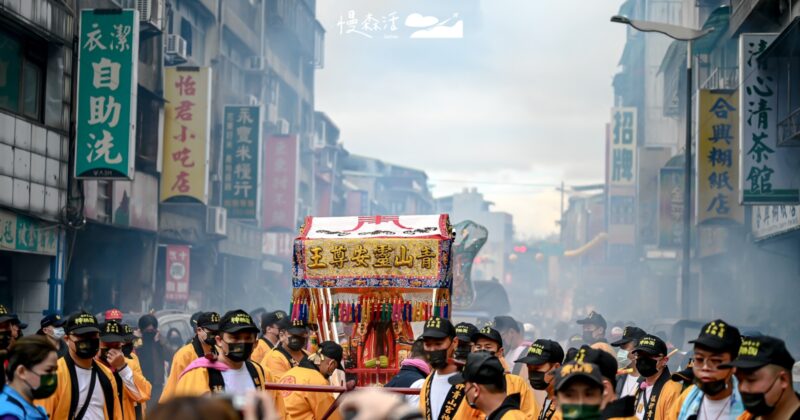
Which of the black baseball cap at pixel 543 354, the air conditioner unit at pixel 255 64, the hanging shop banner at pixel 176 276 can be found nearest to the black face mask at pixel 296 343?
the black baseball cap at pixel 543 354

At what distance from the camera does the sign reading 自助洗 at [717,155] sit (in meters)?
25.6

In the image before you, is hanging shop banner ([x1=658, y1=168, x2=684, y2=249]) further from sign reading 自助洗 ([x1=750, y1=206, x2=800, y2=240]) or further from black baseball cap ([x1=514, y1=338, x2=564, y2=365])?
black baseball cap ([x1=514, y1=338, x2=564, y2=365])

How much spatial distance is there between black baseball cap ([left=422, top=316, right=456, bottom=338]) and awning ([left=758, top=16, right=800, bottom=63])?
38.0ft

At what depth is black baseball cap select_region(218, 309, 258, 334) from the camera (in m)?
7.90

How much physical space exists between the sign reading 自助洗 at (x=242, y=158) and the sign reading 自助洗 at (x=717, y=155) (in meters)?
13.8

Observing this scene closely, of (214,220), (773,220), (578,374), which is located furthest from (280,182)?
(578,374)

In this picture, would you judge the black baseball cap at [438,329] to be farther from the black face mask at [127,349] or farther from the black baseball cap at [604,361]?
the black face mask at [127,349]

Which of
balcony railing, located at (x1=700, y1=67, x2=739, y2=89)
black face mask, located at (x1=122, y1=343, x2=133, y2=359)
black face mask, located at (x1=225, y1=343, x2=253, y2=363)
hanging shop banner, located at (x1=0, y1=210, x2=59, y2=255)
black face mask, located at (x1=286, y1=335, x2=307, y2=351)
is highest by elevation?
balcony railing, located at (x1=700, y1=67, x2=739, y2=89)

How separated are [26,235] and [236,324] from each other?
13.8 meters

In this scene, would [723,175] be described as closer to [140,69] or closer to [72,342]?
[140,69]

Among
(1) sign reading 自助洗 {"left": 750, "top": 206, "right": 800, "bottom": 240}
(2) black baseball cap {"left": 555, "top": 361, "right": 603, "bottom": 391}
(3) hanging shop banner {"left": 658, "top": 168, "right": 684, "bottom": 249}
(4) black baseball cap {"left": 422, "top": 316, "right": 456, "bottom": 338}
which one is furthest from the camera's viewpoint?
(3) hanging shop banner {"left": 658, "top": 168, "right": 684, "bottom": 249}

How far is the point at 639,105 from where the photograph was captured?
214ft

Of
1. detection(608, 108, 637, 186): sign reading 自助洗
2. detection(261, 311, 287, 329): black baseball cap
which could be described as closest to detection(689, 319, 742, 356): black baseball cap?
detection(261, 311, 287, 329): black baseball cap

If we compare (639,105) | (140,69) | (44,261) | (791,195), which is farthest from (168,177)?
(639,105)
